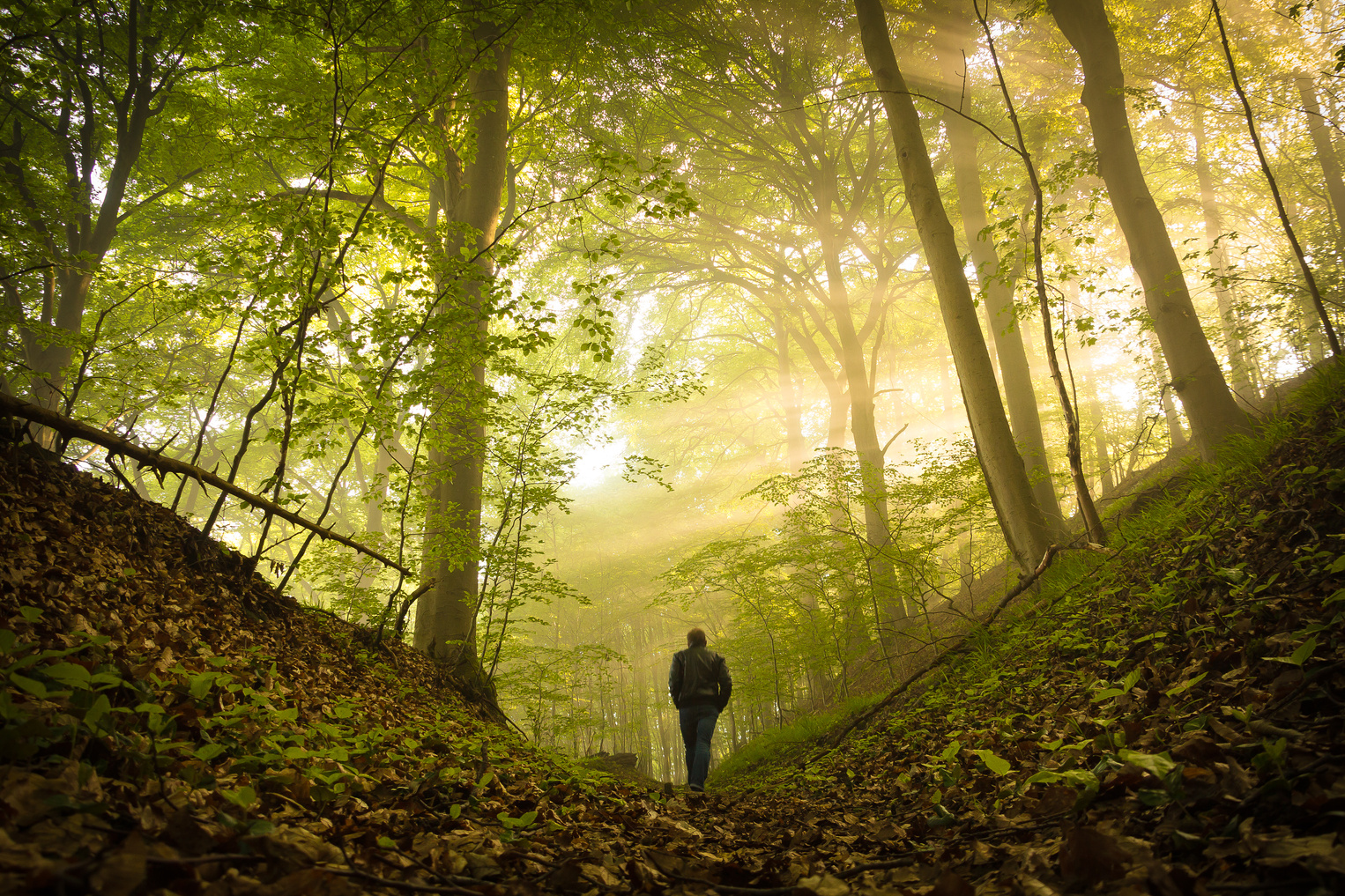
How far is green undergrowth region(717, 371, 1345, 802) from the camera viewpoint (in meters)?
1.95

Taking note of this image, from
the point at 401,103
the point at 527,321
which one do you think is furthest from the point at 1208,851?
the point at 401,103

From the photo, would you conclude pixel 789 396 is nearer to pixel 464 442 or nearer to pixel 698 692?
pixel 698 692

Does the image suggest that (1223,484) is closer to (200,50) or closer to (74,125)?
(200,50)

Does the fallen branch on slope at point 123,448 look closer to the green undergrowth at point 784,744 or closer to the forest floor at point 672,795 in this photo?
the forest floor at point 672,795

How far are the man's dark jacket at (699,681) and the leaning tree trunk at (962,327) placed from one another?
3318 millimetres

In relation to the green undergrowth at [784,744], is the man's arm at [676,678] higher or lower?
higher

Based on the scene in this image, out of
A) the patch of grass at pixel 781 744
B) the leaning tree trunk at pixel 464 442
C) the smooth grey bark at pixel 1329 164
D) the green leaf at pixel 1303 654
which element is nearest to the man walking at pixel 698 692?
the patch of grass at pixel 781 744

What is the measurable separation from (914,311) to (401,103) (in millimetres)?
20847

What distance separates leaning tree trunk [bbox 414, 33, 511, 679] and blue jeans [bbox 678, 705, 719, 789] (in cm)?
242

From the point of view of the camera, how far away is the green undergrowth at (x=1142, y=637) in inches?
76.7

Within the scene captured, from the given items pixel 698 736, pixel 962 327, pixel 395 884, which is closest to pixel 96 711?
pixel 395 884

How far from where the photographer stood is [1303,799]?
46.0 inches

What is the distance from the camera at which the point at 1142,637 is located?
275 cm

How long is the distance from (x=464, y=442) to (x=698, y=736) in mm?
4064
